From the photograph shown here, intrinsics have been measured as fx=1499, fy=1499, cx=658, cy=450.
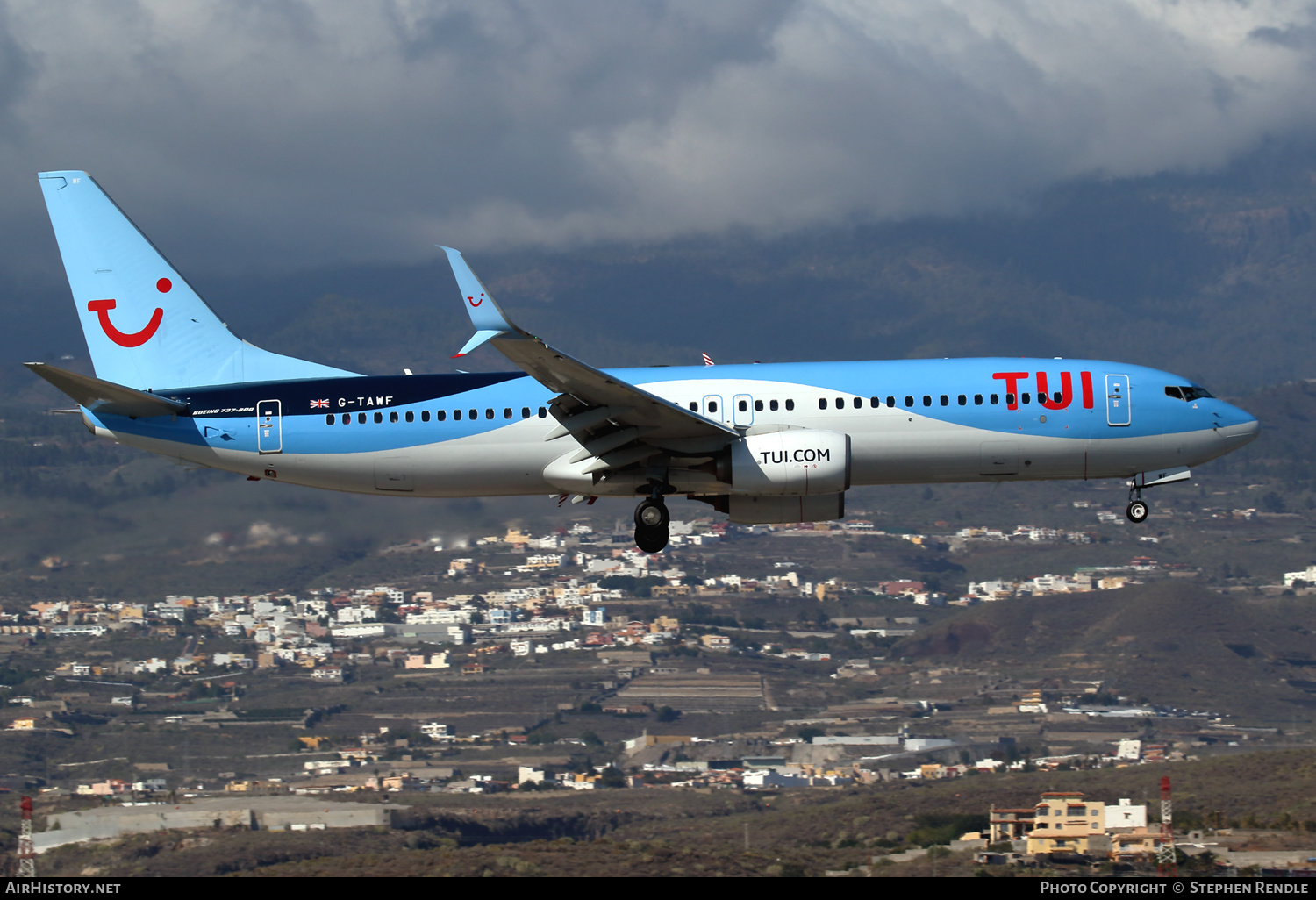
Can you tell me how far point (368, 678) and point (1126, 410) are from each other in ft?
474

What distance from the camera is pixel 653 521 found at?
41.7 metres

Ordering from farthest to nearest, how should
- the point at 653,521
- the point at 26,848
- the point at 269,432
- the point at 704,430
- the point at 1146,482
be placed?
1. the point at 26,848
2. the point at 1146,482
3. the point at 269,432
4. the point at 653,521
5. the point at 704,430

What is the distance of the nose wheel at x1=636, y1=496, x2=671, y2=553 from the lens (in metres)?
41.6

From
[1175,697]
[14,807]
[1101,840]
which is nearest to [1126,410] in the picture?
[1101,840]

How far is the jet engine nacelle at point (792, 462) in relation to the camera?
131 feet

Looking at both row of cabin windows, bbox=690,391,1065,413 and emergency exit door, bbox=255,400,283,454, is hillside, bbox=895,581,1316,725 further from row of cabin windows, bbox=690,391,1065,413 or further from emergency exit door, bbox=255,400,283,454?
emergency exit door, bbox=255,400,283,454

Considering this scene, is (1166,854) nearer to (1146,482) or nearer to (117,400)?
(1146,482)

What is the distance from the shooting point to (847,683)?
579 ft

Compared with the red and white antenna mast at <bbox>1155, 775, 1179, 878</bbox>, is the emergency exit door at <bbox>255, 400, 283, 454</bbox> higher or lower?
higher

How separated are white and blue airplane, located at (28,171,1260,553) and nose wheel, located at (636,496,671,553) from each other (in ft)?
0.18

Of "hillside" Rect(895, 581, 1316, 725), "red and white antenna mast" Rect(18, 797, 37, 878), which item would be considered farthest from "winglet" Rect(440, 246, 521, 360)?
"hillside" Rect(895, 581, 1316, 725)

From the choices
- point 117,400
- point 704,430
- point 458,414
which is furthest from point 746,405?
point 117,400

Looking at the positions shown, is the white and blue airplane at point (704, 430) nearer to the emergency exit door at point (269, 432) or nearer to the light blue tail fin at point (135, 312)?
the emergency exit door at point (269, 432)

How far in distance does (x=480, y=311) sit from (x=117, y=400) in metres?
12.8
